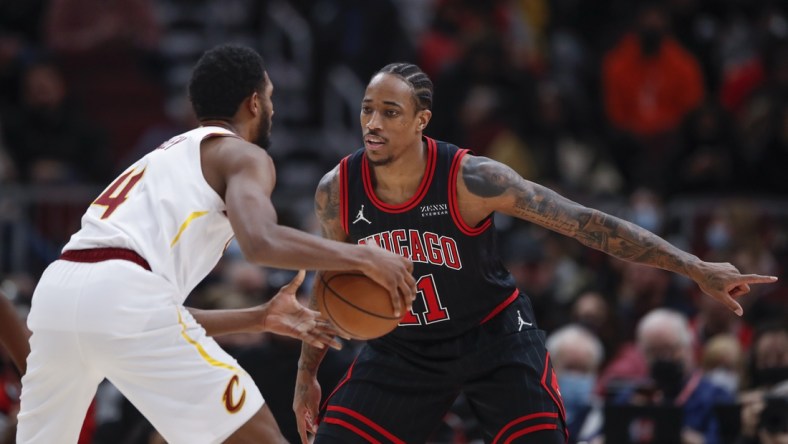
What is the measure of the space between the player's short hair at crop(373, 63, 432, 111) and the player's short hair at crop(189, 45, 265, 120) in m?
0.74

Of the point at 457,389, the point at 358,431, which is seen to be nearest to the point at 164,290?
the point at 358,431

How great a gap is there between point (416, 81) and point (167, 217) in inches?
62.6

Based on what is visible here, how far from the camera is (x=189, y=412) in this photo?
4.87 m

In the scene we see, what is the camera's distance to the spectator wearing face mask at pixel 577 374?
8.59 m

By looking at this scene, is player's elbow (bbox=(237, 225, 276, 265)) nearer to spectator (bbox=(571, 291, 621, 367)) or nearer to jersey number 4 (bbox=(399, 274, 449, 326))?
jersey number 4 (bbox=(399, 274, 449, 326))

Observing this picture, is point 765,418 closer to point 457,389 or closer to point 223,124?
point 457,389

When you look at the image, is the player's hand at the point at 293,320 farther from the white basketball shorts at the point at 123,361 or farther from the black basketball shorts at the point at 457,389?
the white basketball shorts at the point at 123,361

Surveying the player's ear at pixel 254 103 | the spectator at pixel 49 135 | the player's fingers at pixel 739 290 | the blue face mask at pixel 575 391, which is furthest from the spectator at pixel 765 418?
the spectator at pixel 49 135


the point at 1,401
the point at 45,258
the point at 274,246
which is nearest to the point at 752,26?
the point at 45,258

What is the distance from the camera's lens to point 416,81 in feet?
19.8

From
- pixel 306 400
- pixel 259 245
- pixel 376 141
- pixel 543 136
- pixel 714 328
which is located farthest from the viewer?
pixel 543 136

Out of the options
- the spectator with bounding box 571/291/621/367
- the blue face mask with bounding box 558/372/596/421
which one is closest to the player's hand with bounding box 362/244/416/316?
the blue face mask with bounding box 558/372/596/421

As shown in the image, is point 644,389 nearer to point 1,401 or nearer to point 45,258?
point 1,401

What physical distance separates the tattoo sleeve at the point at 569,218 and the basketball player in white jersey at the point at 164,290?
0.83 meters
